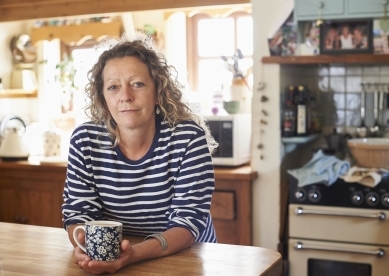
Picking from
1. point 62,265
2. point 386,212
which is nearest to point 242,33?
point 386,212

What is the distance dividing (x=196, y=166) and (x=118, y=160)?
0.24 meters

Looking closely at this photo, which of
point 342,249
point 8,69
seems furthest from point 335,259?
point 8,69

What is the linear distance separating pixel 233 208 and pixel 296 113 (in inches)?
25.5

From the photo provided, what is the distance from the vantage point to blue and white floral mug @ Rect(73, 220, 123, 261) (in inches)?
52.5

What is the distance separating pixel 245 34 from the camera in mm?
4332

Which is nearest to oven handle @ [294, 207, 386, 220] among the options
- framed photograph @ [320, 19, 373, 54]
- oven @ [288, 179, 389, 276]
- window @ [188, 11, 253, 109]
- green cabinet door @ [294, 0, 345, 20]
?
oven @ [288, 179, 389, 276]

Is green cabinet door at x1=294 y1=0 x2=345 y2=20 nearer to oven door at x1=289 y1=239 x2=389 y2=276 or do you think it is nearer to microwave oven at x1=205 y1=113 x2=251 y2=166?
microwave oven at x1=205 y1=113 x2=251 y2=166

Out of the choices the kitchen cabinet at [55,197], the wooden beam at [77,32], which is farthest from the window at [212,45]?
the kitchen cabinet at [55,197]

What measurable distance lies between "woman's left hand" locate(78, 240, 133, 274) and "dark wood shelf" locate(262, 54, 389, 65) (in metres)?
1.94

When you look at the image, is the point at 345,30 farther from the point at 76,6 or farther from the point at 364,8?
the point at 76,6

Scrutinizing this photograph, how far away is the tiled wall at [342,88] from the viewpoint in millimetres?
3457

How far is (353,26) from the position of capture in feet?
10.3

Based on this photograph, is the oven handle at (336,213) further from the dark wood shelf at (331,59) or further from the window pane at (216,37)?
the window pane at (216,37)

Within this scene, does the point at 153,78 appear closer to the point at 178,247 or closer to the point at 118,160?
the point at 118,160
